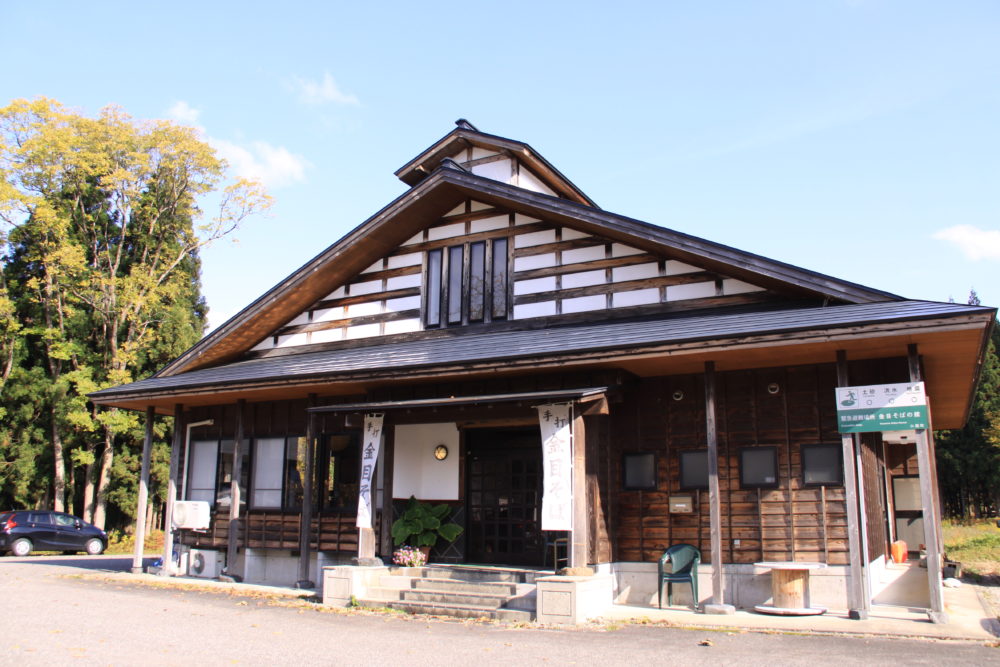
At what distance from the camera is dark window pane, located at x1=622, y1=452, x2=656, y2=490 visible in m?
11.8

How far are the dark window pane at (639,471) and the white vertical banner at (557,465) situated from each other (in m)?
1.59

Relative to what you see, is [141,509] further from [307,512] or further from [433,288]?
[433,288]

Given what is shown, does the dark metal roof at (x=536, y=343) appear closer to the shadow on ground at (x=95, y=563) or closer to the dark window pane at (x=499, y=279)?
the dark window pane at (x=499, y=279)

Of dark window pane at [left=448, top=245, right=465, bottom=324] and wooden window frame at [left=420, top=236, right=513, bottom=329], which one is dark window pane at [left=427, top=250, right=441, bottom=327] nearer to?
wooden window frame at [left=420, top=236, right=513, bottom=329]

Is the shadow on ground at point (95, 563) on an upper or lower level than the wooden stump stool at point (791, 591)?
lower

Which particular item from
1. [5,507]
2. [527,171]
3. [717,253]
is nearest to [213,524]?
[527,171]

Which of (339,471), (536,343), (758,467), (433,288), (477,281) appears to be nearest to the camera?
(758,467)

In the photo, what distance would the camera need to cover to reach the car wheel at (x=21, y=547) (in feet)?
71.5

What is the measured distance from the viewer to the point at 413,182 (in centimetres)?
1758

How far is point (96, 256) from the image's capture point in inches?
1056

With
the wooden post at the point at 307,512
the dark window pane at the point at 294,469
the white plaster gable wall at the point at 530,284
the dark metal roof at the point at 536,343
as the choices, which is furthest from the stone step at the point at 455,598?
the white plaster gable wall at the point at 530,284

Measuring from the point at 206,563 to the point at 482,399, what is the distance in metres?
7.76

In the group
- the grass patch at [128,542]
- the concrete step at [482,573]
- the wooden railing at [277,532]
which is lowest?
the grass patch at [128,542]

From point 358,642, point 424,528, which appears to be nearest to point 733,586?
point 424,528
